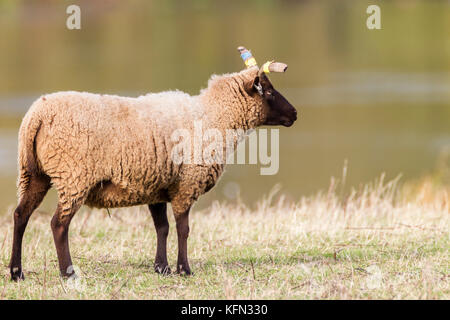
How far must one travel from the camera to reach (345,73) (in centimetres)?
3144

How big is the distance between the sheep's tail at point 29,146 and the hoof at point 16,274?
2.48 ft

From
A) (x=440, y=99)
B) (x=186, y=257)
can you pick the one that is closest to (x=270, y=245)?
(x=186, y=257)

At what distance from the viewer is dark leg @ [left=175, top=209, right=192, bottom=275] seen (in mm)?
7070

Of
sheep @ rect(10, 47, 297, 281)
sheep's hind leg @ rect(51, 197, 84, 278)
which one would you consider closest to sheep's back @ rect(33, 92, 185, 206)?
sheep @ rect(10, 47, 297, 281)

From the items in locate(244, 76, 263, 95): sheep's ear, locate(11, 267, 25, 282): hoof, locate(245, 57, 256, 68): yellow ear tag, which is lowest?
locate(11, 267, 25, 282): hoof

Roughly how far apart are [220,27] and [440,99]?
20.4m

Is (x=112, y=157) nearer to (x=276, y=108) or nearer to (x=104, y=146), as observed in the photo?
(x=104, y=146)

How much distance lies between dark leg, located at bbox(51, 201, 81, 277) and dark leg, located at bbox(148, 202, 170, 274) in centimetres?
88

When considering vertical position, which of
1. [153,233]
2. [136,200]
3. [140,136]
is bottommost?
[153,233]

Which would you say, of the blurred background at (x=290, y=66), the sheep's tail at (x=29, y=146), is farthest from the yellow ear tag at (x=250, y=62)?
the blurred background at (x=290, y=66)

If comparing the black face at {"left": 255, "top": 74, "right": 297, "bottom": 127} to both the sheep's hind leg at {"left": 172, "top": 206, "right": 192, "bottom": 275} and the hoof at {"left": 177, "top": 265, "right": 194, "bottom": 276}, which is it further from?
the hoof at {"left": 177, "top": 265, "right": 194, "bottom": 276}

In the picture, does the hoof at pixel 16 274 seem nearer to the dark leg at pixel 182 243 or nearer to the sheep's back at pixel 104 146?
the sheep's back at pixel 104 146

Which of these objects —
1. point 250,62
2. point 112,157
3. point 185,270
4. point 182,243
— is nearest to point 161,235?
point 182,243

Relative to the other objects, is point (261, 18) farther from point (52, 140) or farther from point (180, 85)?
point (52, 140)
